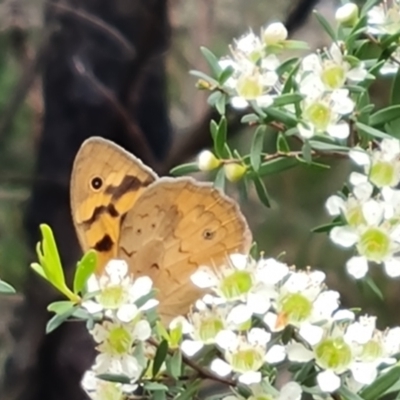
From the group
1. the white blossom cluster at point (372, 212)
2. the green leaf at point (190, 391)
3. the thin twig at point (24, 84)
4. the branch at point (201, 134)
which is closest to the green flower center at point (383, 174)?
the white blossom cluster at point (372, 212)

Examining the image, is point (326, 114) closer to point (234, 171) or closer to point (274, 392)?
point (234, 171)

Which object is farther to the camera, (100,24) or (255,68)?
(100,24)

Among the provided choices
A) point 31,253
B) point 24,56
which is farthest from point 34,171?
point 24,56

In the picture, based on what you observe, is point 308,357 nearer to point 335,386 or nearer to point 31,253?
point 335,386

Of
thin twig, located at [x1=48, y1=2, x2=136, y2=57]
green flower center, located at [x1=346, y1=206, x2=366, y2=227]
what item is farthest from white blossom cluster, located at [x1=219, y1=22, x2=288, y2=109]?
thin twig, located at [x1=48, y1=2, x2=136, y2=57]

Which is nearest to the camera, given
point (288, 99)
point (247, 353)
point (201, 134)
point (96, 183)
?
point (247, 353)

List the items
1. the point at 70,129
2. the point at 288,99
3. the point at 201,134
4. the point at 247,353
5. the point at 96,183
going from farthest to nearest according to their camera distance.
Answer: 1. the point at 70,129
2. the point at 201,134
3. the point at 96,183
4. the point at 288,99
5. the point at 247,353

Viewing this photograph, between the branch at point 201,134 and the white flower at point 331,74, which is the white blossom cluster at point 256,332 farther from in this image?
the branch at point 201,134

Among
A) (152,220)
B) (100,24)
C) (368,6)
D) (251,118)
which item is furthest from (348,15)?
(100,24)
